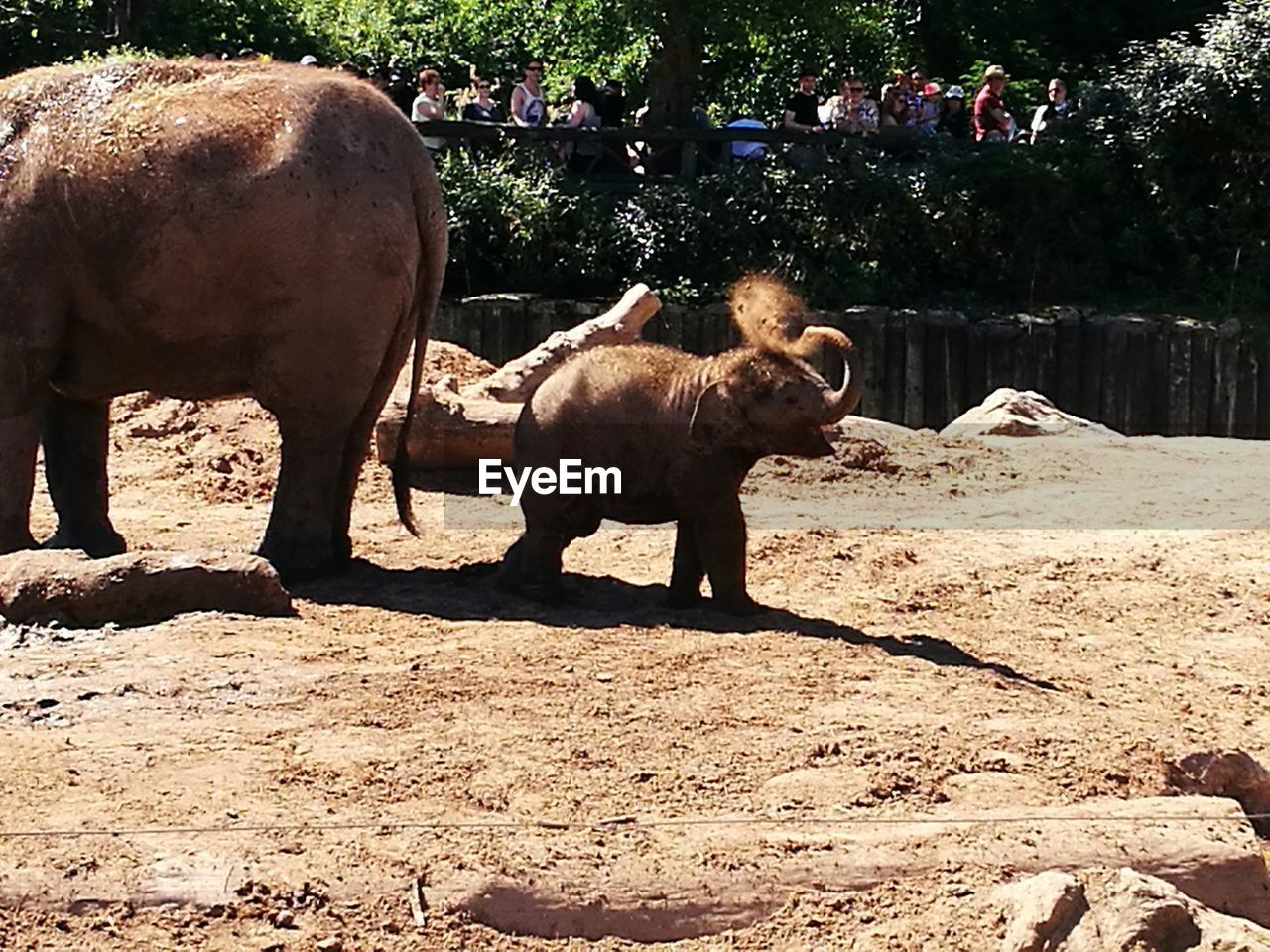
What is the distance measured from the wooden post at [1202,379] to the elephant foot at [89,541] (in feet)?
40.1

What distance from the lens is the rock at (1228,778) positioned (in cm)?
680

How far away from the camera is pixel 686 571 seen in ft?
29.7

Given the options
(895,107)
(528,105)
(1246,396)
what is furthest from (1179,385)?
(528,105)

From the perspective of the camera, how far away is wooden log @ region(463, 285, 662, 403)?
13219 millimetres

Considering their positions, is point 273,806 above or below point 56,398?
below

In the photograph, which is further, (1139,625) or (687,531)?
(1139,625)

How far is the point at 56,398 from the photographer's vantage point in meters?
10.3

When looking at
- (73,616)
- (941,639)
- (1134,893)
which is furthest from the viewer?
(941,639)

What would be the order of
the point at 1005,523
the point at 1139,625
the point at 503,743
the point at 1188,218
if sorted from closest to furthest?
the point at 503,743 < the point at 1139,625 < the point at 1005,523 < the point at 1188,218

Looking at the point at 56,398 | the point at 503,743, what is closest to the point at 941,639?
the point at 503,743

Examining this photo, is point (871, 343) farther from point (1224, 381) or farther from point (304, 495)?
point (304, 495)

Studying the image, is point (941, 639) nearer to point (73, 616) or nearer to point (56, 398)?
point (73, 616)

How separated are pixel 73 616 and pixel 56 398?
256 cm

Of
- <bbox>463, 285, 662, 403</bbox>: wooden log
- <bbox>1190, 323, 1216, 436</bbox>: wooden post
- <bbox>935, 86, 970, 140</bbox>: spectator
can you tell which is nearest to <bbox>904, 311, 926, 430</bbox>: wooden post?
<bbox>1190, 323, 1216, 436</bbox>: wooden post
